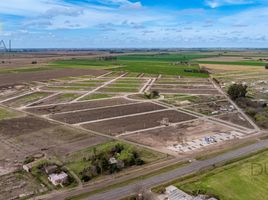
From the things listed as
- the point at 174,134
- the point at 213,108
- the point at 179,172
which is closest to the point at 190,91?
the point at 213,108

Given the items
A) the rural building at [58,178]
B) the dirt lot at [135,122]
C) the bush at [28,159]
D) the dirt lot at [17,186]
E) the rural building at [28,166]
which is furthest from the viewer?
the dirt lot at [135,122]

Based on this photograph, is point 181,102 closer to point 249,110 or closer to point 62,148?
point 249,110

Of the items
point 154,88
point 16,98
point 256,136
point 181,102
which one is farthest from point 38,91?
point 256,136

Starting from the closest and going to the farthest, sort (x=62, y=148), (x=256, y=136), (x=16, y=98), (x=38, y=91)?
(x=62, y=148) < (x=256, y=136) < (x=16, y=98) < (x=38, y=91)

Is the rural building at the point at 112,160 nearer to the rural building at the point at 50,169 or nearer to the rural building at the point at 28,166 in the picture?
the rural building at the point at 50,169

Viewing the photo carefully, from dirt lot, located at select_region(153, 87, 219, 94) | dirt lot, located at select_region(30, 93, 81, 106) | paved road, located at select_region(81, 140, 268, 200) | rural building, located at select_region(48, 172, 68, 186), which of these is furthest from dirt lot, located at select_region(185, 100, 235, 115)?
rural building, located at select_region(48, 172, 68, 186)

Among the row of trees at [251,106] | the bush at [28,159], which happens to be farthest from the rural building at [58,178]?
the row of trees at [251,106]

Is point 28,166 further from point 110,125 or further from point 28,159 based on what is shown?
point 110,125
